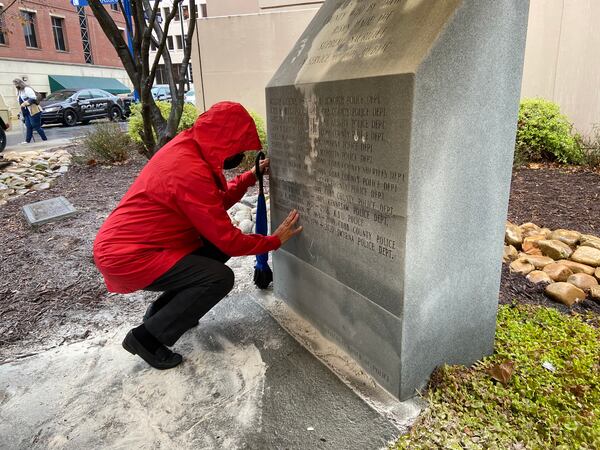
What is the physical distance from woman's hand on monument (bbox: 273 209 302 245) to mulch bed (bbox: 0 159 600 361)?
56.3 inches

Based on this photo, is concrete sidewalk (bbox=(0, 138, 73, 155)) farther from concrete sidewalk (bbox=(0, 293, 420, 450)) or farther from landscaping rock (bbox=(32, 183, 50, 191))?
concrete sidewalk (bbox=(0, 293, 420, 450))

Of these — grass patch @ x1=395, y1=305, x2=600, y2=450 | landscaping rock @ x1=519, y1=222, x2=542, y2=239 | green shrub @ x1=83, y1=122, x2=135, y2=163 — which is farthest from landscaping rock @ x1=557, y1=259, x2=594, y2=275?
green shrub @ x1=83, y1=122, x2=135, y2=163

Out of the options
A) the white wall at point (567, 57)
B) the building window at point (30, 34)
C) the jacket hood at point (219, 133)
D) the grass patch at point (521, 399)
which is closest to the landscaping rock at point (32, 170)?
the jacket hood at point (219, 133)

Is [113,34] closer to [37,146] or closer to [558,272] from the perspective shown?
[558,272]

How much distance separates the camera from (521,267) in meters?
3.93

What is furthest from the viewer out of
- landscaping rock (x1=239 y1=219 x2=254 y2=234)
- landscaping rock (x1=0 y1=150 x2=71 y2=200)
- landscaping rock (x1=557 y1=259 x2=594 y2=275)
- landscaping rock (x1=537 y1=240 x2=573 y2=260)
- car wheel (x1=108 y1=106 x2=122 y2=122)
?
car wheel (x1=108 y1=106 x2=122 y2=122)

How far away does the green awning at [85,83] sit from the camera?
96.4ft

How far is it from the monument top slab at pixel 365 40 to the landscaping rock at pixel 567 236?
2980mm

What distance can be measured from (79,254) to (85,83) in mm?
31422

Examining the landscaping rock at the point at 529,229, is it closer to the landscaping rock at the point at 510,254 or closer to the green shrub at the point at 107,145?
the landscaping rock at the point at 510,254

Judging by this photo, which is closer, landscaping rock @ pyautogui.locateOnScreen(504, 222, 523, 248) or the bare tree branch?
the bare tree branch

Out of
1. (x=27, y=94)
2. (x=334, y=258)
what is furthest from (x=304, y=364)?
(x=27, y=94)

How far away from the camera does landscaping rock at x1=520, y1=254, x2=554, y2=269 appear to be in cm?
391

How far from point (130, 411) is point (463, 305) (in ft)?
6.02
